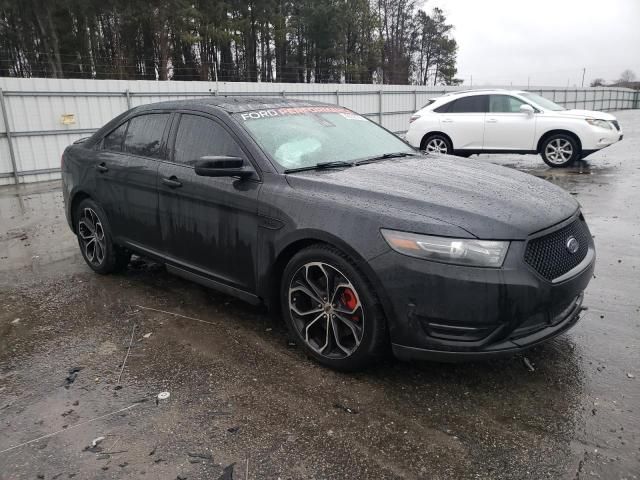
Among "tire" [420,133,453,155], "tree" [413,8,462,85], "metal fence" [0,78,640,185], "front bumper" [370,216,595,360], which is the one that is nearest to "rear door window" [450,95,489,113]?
"tire" [420,133,453,155]

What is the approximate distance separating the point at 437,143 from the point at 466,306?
9.83 metres

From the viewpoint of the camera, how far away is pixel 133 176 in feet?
14.5

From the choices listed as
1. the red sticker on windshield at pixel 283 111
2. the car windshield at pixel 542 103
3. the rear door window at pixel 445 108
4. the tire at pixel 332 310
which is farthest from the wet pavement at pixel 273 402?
the rear door window at pixel 445 108

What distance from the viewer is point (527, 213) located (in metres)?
2.86

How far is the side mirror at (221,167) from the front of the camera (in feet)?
11.0

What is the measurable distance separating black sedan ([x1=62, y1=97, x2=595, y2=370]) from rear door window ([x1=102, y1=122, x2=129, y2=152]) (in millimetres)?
80

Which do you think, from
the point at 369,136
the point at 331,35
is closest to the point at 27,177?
the point at 369,136

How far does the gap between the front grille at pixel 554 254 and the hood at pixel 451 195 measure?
0.08 meters

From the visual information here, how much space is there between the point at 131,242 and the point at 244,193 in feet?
5.50

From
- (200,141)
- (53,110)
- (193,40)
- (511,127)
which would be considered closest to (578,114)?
(511,127)

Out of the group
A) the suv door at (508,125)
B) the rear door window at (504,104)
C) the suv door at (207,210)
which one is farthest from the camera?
the rear door window at (504,104)

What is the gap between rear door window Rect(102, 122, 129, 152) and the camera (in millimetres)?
4789

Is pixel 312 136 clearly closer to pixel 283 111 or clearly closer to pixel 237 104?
pixel 283 111

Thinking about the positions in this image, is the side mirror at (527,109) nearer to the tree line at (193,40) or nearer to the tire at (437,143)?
the tire at (437,143)
